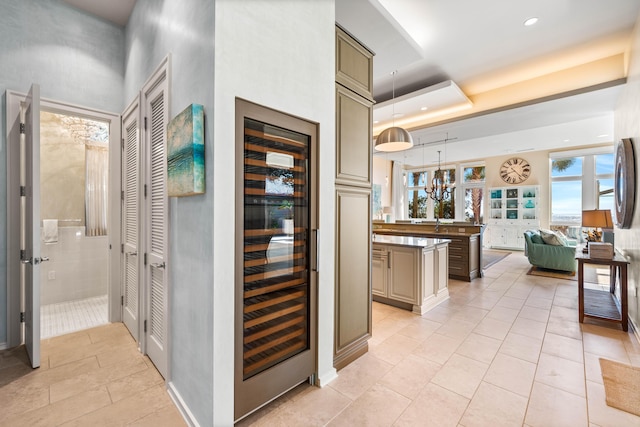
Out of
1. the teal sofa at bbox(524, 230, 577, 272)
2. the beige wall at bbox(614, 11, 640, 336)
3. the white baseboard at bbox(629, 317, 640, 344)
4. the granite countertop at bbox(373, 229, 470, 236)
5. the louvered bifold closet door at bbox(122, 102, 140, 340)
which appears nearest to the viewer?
the louvered bifold closet door at bbox(122, 102, 140, 340)

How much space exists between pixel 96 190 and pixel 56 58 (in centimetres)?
209

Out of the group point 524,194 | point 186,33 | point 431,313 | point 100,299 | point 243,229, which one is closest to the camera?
point 243,229

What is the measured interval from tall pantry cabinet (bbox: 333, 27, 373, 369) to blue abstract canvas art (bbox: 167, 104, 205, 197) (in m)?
1.14

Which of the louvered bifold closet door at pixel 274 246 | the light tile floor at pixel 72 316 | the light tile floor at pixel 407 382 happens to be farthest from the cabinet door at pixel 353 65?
the light tile floor at pixel 72 316

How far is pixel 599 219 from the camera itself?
3889mm

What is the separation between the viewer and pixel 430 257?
392 cm

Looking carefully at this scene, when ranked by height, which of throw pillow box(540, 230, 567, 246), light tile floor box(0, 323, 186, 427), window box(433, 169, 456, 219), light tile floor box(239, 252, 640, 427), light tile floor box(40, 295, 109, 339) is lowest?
light tile floor box(239, 252, 640, 427)

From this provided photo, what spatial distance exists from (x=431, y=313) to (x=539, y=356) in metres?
1.24

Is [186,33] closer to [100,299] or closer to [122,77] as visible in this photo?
[122,77]

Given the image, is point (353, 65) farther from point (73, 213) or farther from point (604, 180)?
point (604, 180)

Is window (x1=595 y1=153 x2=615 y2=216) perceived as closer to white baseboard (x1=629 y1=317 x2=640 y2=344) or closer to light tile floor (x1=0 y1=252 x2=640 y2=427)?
white baseboard (x1=629 y1=317 x2=640 y2=344)

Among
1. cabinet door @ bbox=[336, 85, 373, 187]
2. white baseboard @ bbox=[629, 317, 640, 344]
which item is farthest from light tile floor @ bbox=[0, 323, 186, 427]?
white baseboard @ bbox=[629, 317, 640, 344]

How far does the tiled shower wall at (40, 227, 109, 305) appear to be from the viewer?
3.96m

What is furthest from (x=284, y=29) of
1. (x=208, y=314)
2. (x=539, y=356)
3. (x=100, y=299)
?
(x=100, y=299)
